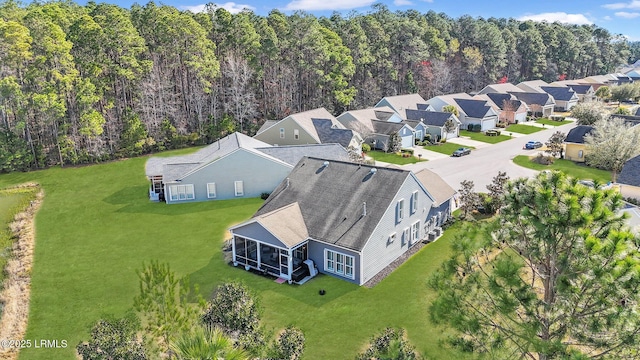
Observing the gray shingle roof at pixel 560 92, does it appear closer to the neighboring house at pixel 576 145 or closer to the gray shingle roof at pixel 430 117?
the gray shingle roof at pixel 430 117

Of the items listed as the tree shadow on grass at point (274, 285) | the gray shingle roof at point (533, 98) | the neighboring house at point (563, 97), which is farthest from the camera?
the neighboring house at point (563, 97)

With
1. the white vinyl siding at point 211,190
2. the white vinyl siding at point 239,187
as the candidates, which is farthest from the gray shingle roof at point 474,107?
the white vinyl siding at point 211,190

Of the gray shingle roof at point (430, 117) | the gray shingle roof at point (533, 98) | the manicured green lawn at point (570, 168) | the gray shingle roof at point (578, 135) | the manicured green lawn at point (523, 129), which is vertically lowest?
the manicured green lawn at point (570, 168)

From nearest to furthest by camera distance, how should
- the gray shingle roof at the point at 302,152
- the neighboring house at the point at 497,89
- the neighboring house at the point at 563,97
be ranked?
the gray shingle roof at the point at 302,152, the neighboring house at the point at 497,89, the neighboring house at the point at 563,97

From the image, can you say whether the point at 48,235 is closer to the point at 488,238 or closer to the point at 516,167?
the point at 488,238

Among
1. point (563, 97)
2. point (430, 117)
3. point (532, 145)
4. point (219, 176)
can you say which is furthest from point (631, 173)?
point (563, 97)

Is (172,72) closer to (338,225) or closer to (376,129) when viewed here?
(376,129)

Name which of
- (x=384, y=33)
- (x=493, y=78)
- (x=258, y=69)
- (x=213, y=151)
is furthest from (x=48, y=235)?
(x=493, y=78)
